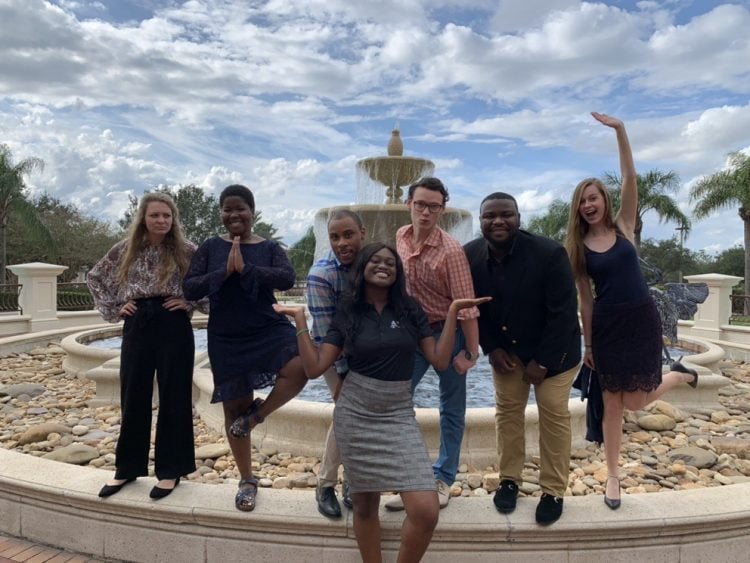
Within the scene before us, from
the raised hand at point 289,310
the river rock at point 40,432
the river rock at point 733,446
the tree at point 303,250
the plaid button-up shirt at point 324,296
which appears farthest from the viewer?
the tree at point 303,250

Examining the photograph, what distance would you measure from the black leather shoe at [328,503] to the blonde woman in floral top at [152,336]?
2.83 feet

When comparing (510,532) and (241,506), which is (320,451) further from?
(510,532)

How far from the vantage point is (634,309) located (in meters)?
2.88

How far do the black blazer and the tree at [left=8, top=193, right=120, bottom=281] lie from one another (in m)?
30.8

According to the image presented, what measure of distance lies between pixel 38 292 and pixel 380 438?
1314 centimetres

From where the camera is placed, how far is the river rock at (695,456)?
443 centimetres

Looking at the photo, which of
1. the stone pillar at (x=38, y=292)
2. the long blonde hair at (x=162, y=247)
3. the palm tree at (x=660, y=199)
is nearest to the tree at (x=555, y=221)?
the palm tree at (x=660, y=199)

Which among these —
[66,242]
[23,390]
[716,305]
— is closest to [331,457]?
[23,390]

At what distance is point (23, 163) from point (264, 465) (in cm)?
2519

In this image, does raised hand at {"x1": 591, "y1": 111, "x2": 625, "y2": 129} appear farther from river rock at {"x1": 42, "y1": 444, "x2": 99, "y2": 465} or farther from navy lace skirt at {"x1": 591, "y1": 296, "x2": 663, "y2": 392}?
river rock at {"x1": 42, "y1": 444, "x2": 99, "y2": 465}

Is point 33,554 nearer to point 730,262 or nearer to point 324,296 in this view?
point 324,296

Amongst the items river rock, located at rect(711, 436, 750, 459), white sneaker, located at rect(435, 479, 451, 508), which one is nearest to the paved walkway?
white sneaker, located at rect(435, 479, 451, 508)

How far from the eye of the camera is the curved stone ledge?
109 inches

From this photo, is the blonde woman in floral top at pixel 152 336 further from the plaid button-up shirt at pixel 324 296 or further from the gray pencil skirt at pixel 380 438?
the gray pencil skirt at pixel 380 438
